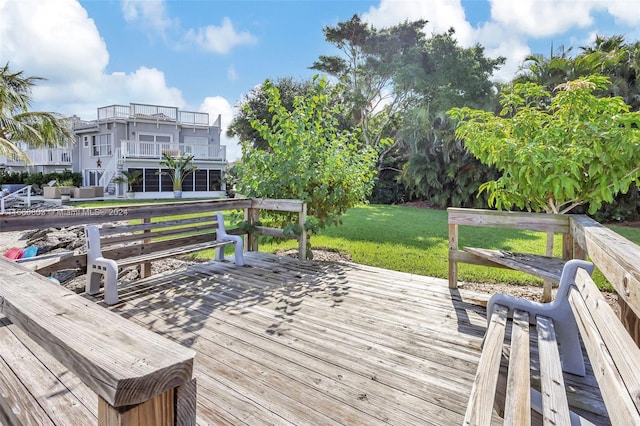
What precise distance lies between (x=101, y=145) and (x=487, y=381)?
26.0 meters

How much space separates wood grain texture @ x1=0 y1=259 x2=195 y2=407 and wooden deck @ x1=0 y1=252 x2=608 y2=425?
990 millimetres

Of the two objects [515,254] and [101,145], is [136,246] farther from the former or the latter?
[101,145]

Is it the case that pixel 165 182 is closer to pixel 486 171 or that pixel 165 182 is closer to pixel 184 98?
pixel 184 98

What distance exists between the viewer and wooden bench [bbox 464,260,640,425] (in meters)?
1.05

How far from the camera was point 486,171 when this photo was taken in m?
14.7

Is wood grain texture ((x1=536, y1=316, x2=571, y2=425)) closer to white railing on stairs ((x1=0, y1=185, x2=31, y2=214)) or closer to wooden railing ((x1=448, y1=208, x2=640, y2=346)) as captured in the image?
wooden railing ((x1=448, y1=208, x2=640, y2=346))

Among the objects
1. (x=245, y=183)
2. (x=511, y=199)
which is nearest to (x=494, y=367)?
(x=511, y=199)

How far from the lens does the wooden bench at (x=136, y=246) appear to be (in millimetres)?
3408

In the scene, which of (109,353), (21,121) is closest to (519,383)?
(109,353)

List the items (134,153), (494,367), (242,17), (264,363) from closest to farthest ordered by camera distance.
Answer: (494,367) → (264,363) → (242,17) → (134,153)

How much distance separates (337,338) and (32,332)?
2.09 m

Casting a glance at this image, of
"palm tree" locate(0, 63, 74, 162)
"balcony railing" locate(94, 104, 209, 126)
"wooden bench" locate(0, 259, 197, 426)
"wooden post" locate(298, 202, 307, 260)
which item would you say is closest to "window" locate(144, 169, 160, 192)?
"balcony railing" locate(94, 104, 209, 126)

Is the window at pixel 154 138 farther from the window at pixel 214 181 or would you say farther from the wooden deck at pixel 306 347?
the wooden deck at pixel 306 347

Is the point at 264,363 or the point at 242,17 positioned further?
the point at 242,17
